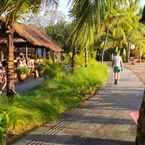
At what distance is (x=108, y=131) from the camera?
10.6 meters

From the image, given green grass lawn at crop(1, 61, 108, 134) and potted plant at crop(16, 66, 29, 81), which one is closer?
green grass lawn at crop(1, 61, 108, 134)

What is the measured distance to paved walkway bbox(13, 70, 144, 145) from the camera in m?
9.63

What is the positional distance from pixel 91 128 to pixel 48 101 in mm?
3423

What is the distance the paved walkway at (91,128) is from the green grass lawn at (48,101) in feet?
1.07

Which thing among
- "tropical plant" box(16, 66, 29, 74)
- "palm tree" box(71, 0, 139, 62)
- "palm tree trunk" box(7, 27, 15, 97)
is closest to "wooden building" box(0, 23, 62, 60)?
"tropical plant" box(16, 66, 29, 74)

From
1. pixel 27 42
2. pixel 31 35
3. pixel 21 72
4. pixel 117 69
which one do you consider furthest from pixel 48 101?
pixel 31 35

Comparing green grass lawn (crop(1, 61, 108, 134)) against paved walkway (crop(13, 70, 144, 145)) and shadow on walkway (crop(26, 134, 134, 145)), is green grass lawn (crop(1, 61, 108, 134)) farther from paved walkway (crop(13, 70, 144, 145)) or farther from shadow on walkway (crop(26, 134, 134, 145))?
shadow on walkway (crop(26, 134, 134, 145))

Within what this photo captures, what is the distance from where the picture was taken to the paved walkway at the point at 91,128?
9633mm

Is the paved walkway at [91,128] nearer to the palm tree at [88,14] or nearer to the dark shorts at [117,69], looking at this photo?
the palm tree at [88,14]

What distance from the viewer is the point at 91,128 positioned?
10969 mm

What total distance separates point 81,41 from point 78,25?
643mm

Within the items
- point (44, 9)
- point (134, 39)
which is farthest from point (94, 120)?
point (134, 39)

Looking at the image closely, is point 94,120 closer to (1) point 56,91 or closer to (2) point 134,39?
(1) point 56,91

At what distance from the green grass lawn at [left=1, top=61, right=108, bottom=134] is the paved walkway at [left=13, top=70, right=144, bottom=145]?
32 centimetres
